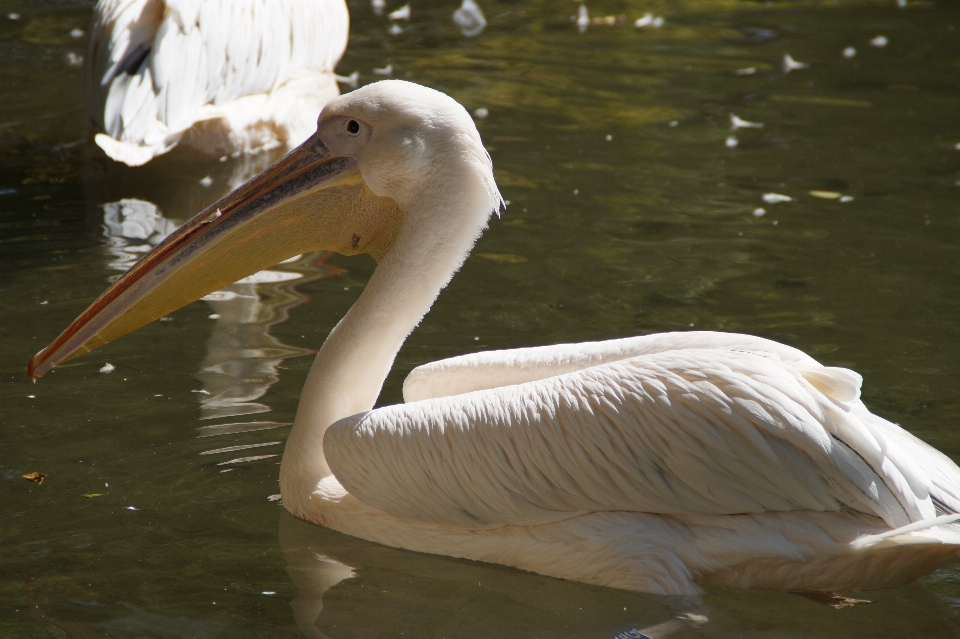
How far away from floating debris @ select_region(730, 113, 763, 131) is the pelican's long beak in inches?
170

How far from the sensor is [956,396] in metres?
3.87

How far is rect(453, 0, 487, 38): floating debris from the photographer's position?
9727mm

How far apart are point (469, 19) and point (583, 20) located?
1.00m

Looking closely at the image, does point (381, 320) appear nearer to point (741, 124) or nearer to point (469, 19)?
point (741, 124)

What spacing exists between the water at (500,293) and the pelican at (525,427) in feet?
0.50

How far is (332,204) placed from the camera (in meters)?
3.30

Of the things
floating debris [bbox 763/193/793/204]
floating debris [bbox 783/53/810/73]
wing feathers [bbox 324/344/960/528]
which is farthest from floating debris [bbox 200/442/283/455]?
floating debris [bbox 783/53/810/73]

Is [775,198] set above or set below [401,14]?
below

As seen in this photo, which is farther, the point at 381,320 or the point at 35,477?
the point at 35,477

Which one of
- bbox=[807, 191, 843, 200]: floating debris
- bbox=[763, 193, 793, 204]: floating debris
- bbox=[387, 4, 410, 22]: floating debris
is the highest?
bbox=[387, 4, 410, 22]: floating debris

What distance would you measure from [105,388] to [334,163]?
4.25ft

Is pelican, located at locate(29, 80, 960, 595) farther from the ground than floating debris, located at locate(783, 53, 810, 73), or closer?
farther from the ground

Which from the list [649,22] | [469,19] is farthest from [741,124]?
[469,19]

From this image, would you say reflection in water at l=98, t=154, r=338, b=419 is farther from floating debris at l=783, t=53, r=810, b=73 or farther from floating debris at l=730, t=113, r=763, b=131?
floating debris at l=783, t=53, r=810, b=73
